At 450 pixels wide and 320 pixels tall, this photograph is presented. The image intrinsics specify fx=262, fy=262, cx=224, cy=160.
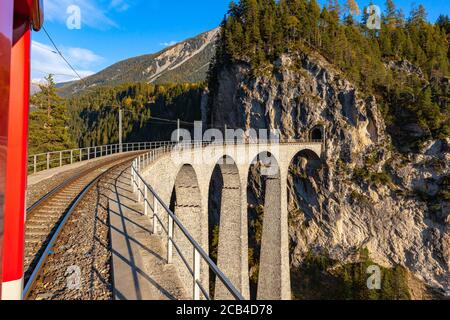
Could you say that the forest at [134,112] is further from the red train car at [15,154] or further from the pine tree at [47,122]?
the red train car at [15,154]

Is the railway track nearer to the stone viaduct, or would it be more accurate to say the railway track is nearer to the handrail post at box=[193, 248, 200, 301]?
the handrail post at box=[193, 248, 200, 301]

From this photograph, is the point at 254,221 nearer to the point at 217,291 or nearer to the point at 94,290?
the point at 217,291


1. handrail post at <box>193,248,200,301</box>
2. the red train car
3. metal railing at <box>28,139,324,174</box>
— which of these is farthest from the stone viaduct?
the red train car

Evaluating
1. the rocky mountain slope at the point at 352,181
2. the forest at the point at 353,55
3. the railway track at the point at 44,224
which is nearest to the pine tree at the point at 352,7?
the forest at the point at 353,55

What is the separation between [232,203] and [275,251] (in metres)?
7.48

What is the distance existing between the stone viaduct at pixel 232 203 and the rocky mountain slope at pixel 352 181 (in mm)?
8894

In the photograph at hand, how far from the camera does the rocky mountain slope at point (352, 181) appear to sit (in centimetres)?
3691

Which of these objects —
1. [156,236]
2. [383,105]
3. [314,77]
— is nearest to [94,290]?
[156,236]

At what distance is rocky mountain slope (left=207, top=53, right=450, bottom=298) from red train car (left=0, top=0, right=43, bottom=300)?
4222cm

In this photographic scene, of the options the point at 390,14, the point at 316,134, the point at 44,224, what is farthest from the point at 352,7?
the point at 44,224

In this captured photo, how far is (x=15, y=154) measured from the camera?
6.99ft
